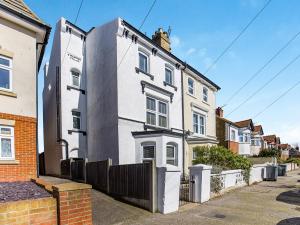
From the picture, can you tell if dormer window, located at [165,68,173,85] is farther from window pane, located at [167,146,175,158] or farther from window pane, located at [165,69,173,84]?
window pane, located at [167,146,175,158]

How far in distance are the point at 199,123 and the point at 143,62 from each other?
8.72m

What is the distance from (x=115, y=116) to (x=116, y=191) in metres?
5.28

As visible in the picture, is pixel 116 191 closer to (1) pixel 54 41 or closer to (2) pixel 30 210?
(2) pixel 30 210

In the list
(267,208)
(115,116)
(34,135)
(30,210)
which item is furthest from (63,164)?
(30,210)

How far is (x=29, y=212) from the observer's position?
420cm

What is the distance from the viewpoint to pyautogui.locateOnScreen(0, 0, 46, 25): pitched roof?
33.4 feet

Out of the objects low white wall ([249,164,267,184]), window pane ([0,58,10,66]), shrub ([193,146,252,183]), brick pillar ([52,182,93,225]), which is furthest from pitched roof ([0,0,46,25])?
low white wall ([249,164,267,184])

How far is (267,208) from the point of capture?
34.4 feet

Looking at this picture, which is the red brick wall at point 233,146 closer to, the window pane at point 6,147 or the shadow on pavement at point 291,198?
the shadow on pavement at point 291,198

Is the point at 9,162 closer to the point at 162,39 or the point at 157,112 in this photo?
the point at 157,112

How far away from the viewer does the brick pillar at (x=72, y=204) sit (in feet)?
14.6

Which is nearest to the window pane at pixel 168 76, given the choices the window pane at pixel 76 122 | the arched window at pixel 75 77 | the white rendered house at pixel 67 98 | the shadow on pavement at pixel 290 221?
the white rendered house at pixel 67 98

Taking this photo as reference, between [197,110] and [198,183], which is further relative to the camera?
[197,110]

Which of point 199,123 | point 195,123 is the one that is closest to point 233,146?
point 199,123
